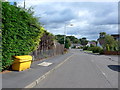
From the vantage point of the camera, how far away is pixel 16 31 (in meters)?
12.0

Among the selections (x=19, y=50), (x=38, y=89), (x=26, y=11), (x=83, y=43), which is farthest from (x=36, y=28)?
(x=83, y=43)

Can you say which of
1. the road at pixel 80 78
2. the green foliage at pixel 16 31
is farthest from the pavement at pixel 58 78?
the green foliage at pixel 16 31

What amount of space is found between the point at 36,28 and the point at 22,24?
311 cm

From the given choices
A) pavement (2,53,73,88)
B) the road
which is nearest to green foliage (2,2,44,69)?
pavement (2,53,73,88)

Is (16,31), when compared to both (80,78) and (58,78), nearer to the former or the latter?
(58,78)

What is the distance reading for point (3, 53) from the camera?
1058cm

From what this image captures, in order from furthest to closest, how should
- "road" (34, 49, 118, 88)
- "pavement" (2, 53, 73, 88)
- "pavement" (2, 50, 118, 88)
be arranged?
"road" (34, 49, 118, 88) → "pavement" (2, 50, 118, 88) → "pavement" (2, 53, 73, 88)

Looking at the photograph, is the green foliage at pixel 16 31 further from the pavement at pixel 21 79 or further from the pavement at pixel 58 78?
the pavement at pixel 58 78

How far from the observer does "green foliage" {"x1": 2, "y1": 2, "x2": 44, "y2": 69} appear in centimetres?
1066

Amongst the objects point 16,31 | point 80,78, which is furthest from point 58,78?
point 16,31

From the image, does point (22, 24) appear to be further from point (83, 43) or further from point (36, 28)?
point (83, 43)

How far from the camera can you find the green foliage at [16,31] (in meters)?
10.7

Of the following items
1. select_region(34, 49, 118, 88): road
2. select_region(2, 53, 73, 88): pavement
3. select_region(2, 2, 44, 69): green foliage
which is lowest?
select_region(34, 49, 118, 88): road

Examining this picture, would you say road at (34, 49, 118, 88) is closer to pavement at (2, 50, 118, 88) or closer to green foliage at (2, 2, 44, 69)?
pavement at (2, 50, 118, 88)
